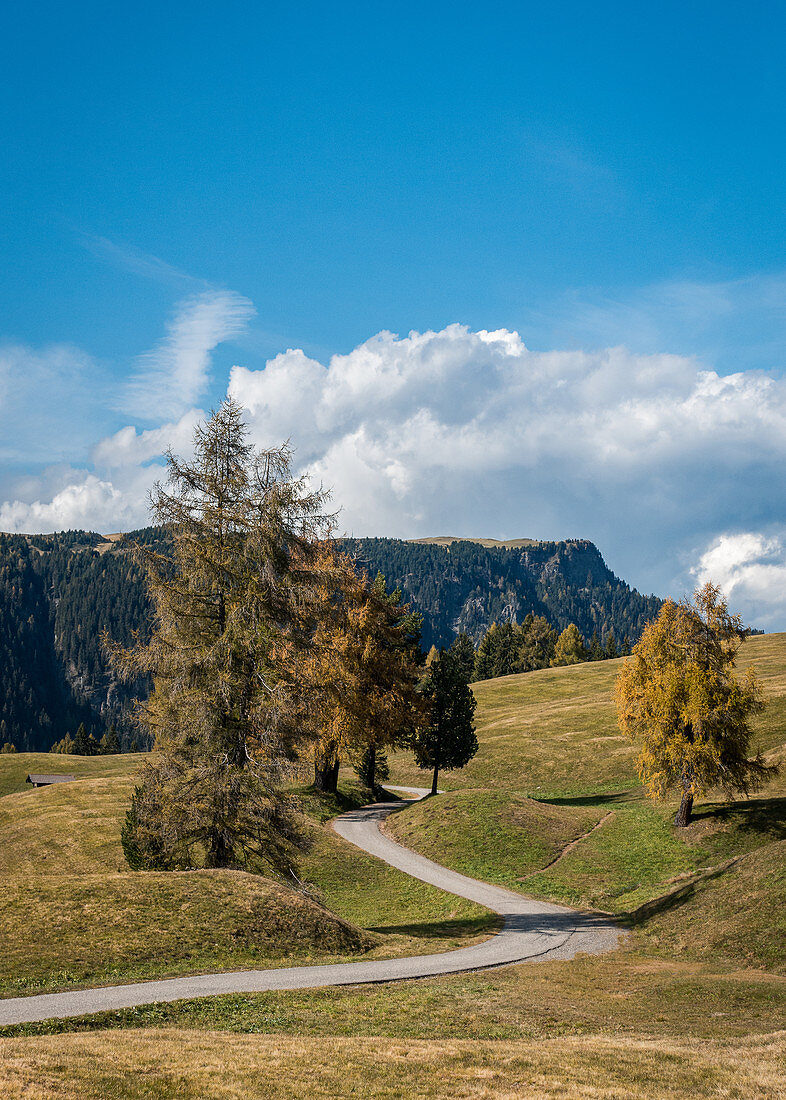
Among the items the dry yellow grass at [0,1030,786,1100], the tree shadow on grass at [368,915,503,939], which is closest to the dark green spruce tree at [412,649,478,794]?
the tree shadow on grass at [368,915,503,939]

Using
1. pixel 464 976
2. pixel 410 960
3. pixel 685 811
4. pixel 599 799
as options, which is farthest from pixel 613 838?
pixel 464 976

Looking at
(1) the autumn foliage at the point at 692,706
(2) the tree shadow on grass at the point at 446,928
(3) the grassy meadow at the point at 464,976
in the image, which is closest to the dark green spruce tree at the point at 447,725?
(3) the grassy meadow at the point at 464,976

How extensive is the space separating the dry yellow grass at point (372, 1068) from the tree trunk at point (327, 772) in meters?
34.6

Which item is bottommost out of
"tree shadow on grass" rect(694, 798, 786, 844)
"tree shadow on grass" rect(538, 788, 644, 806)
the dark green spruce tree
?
"tree shadow on grass" rect(538, 788, 644, 806)

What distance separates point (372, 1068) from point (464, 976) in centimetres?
989

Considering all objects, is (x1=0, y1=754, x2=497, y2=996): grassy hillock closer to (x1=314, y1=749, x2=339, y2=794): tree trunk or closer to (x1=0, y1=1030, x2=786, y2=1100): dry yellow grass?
(x1=0, y1=1030, x2=786, y2=1100): dry yellow grass

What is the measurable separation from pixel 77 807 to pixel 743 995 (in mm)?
38138

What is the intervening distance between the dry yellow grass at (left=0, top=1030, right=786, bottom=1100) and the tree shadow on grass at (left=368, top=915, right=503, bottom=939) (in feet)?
45.3

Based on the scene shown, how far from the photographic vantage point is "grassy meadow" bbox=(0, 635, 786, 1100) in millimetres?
11359

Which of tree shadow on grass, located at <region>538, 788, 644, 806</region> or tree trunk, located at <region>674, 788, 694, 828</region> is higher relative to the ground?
tree trunk, located at <region>674, 788, 694, 828</region>

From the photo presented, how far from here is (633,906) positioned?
103ft

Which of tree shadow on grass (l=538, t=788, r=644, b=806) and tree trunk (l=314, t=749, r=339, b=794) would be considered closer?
tree trunk (l=314, t=749, r=339, b=794)

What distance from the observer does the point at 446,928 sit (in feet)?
91.7

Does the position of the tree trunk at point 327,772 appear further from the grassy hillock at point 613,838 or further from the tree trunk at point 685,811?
the tree trunk at point 685,811
